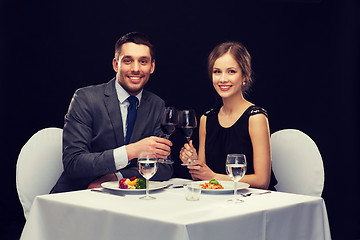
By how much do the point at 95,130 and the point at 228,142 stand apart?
31.1 inches

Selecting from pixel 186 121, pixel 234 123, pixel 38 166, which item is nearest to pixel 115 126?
pixel 38 166

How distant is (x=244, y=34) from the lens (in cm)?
413

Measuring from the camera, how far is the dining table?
1571 millimetres

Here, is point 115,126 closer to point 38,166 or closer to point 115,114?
point 115,114

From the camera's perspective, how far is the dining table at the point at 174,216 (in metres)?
1.57

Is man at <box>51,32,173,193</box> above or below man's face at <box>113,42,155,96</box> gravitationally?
below

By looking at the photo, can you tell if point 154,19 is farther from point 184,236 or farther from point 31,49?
point 184,236

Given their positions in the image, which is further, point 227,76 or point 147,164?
point 227,76

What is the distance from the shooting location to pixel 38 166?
272 centimetres

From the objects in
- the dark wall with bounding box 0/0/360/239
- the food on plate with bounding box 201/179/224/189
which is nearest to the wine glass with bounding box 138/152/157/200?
the food on plate with bounding box 201/179/224/189

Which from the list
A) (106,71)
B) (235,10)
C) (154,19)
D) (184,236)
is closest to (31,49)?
(106,71)

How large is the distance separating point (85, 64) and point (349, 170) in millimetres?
2447

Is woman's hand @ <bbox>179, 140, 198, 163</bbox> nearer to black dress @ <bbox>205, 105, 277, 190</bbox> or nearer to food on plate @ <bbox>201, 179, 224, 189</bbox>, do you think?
food on plate @ <bbox>201, 179, 224, 189</bbox>

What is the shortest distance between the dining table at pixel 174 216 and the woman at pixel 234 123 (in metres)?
0.58
